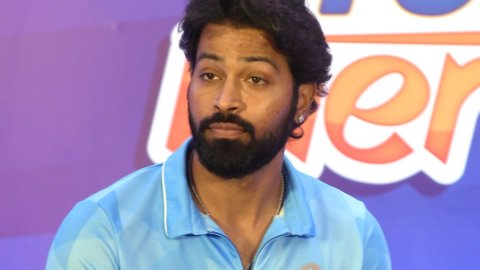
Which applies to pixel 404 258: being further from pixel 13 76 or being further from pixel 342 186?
pixel 13 76

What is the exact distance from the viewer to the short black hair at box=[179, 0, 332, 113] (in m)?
1.59

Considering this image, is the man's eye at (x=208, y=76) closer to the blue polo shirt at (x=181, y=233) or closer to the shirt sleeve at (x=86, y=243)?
the blue polo shirt at (x=181, y=233)

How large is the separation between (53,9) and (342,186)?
36.8 inches

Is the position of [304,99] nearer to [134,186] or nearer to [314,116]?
[134,186]

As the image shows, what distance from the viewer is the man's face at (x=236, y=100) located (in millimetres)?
1537

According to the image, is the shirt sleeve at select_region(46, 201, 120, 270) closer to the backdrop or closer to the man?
the man

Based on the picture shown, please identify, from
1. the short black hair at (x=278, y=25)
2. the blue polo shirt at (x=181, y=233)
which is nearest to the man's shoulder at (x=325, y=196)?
the blue polo shirt at (x=181, y=233)

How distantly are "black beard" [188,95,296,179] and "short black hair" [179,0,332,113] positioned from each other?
0.52 feet

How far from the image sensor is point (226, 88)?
1545mm

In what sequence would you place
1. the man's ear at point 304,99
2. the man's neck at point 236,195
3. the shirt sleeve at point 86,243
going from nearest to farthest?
the shirt sleeve at point 86,243, the man's neck at point 236,195, the man's ear at point 304,99

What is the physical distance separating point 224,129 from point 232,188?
147mm

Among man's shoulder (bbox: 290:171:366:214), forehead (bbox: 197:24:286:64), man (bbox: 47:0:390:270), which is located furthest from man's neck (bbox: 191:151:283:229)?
forehead (bbox: 197:24:286:64)

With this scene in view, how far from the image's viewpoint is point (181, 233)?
1.55 m

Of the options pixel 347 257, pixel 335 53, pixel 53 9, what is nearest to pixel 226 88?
pixel 347 257
